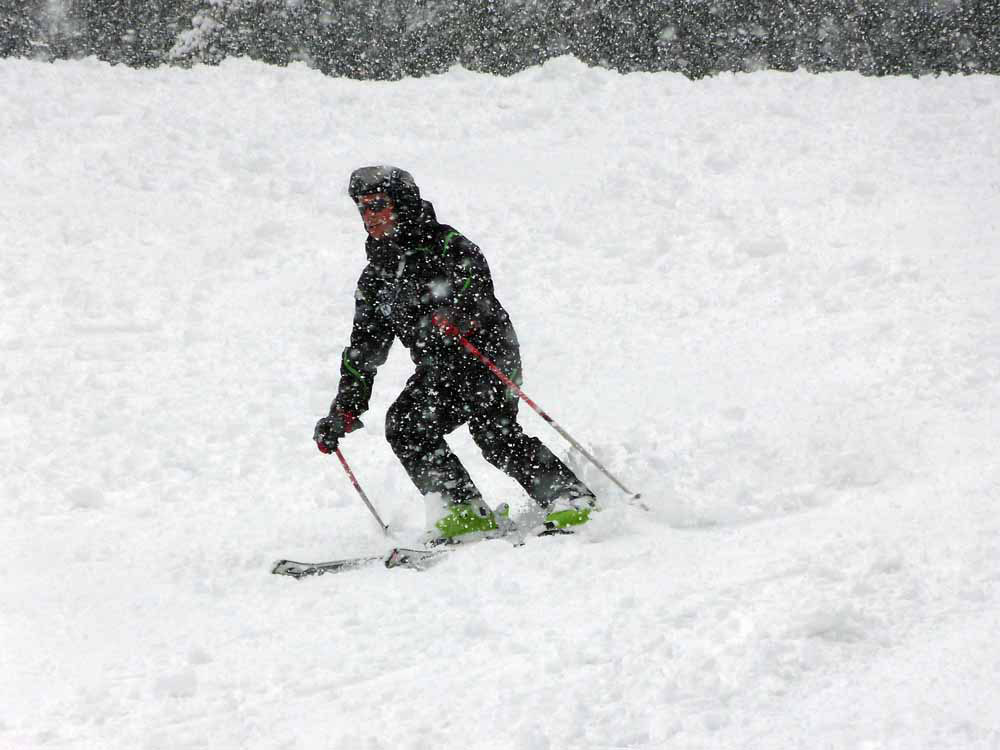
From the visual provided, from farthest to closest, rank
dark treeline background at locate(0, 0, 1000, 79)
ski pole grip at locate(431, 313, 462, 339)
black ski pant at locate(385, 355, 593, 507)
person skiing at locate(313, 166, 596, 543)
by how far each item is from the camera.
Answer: dark treeline background at locate(0, 0, 1000, 79) < black ski pant at locate(385, 355, 593, 507) < person skiing at locate(313, 166, 596, 543) < ski pole grip at locate(431, 313, 462, 339)

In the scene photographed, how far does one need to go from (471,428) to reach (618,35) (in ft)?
32.8

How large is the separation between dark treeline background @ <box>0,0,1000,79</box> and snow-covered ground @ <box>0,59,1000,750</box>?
0.39 m

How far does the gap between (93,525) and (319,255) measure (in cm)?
489

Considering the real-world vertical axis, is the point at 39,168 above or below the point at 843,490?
above

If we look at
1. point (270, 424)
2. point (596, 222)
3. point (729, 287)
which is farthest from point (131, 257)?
point (729, 287)

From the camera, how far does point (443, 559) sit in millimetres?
4715

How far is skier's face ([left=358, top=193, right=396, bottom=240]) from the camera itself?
477 centimetres

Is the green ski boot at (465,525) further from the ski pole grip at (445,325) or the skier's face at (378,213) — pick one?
the skier's face at (378,213)

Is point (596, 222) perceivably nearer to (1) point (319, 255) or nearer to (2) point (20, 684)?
(1) point (319, 255)

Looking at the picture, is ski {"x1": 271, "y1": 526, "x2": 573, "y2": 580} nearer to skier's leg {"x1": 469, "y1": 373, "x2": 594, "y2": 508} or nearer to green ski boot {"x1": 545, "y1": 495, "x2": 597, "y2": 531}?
green ski boot {"x1": 545, "y1": 495, "x2": 597, "y2": 531}

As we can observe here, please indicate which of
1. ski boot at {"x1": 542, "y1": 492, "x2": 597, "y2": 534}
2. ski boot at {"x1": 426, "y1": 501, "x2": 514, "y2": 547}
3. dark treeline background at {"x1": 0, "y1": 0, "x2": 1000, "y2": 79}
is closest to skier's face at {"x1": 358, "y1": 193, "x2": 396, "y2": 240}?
ski boot at {"x1": 426, "y1": 501, "x2": 514, "y2": 547}

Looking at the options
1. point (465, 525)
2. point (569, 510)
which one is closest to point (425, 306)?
point (465, 525)

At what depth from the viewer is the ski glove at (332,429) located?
5207mm

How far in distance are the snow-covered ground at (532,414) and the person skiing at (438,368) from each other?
42 centimetres
